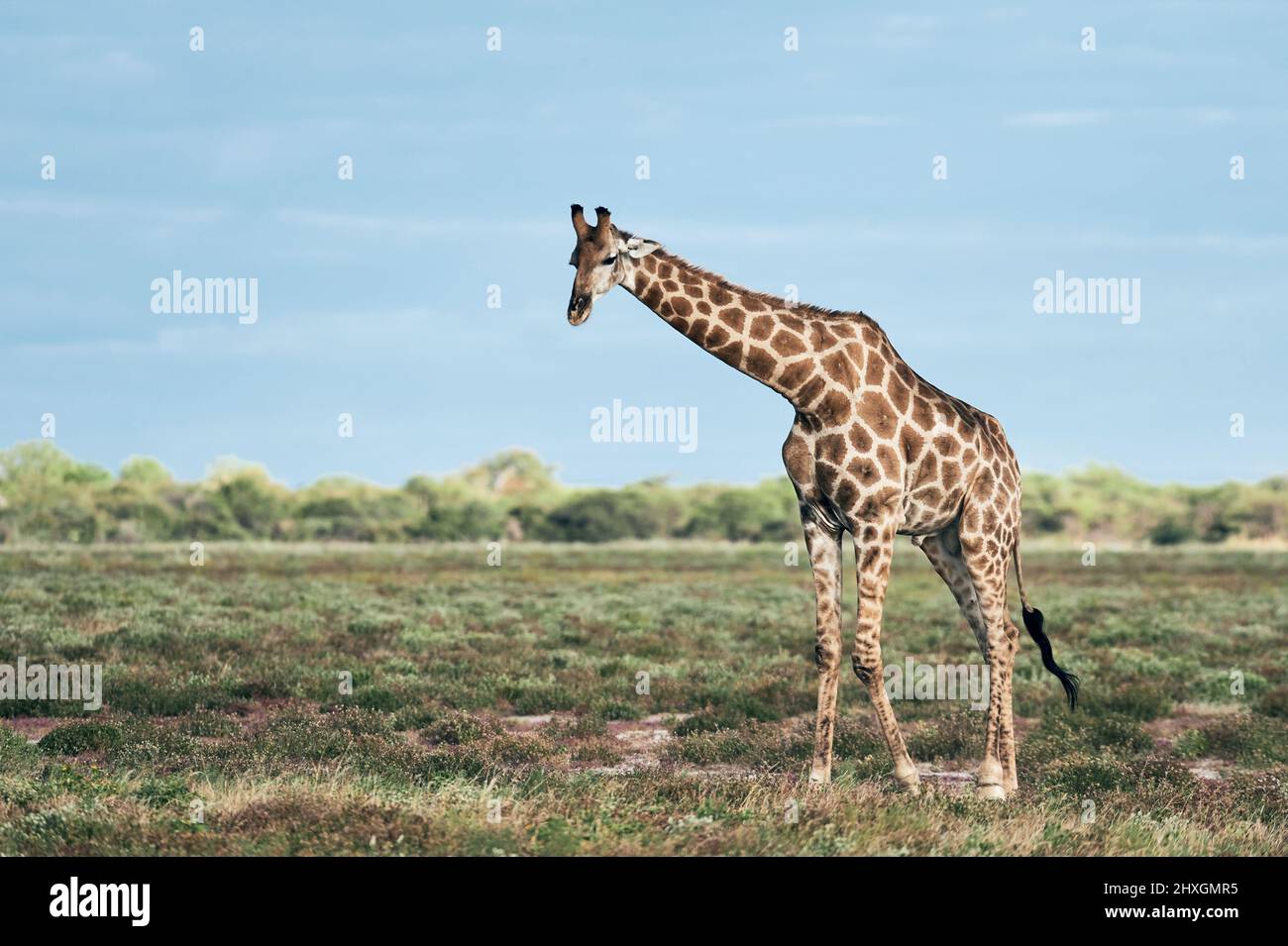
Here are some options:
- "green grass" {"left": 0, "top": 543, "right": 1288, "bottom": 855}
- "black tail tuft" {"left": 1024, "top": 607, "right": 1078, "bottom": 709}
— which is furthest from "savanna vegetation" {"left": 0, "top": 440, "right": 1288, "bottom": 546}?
"black tail tuft" {"left": 1024, "top": 607, "right": 1078, "bottom": 709}

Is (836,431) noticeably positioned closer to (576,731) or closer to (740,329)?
(740,329)

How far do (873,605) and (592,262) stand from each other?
381cm

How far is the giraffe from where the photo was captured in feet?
38.2

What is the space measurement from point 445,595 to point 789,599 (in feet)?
31.3

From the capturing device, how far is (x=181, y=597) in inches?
1203

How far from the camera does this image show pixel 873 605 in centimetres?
1174

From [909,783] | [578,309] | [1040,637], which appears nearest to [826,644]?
[909,783]

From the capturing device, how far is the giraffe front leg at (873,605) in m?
11.6

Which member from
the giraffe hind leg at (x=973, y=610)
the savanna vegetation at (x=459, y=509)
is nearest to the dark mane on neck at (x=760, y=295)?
the giraffe hind leg at (x=973, y=610)

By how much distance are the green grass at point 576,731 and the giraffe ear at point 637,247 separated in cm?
450

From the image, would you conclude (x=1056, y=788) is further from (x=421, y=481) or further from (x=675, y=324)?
(x=421, y=481)

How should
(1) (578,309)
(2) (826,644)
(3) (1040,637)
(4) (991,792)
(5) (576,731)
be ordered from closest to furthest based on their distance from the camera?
1. (1) (578,309)
2. (2) (826,644)
3. (4) (991,792)
4. (3) (1040,637)
5. (5) (576,731)

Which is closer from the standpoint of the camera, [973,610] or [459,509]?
[973,610]

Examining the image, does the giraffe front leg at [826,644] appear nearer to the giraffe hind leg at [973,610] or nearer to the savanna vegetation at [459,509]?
the giraffe hind leg at [973,610]
